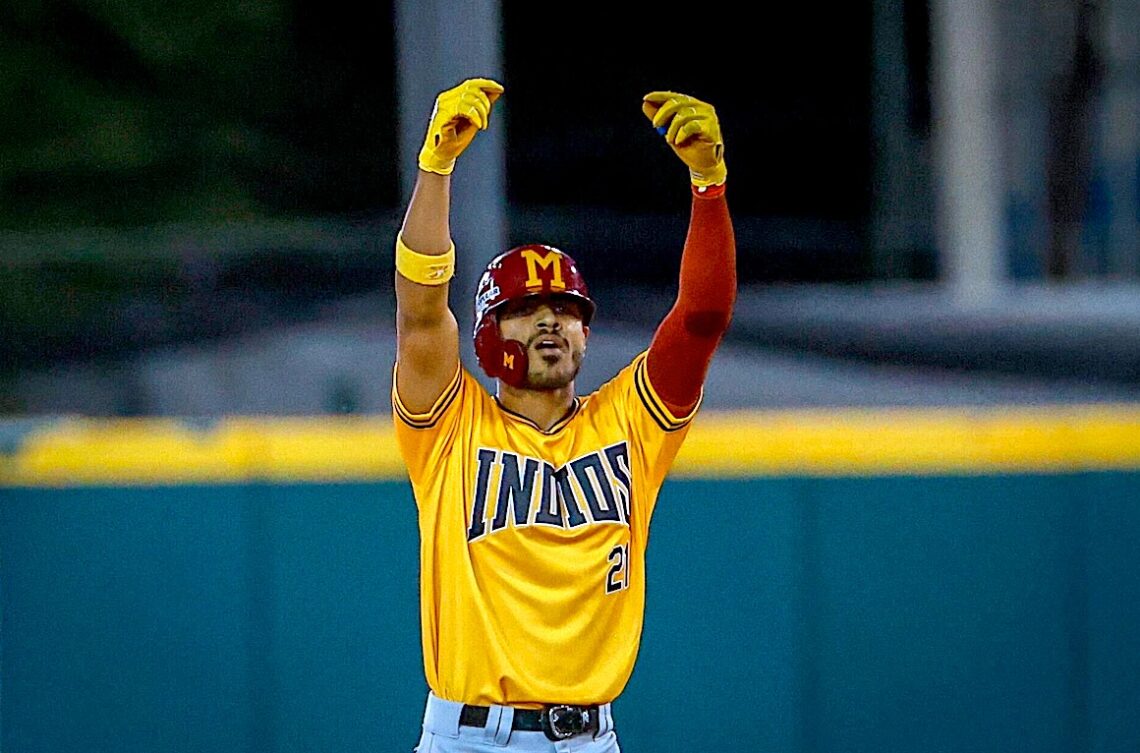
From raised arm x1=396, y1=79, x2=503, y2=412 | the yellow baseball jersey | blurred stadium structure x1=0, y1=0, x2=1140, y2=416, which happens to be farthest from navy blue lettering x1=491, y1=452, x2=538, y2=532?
blurred stadium structure x1=0, y1=0, x2=1140, y2=416

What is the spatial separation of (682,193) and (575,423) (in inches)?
259

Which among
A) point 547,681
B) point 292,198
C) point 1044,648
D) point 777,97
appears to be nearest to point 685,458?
point 1044,648

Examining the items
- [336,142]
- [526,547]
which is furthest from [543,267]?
[336,142]

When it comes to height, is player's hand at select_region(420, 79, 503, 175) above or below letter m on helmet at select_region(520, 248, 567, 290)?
above

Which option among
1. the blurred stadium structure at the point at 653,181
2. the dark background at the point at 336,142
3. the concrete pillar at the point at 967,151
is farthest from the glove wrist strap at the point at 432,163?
the concrete pillar at the point at 967,151

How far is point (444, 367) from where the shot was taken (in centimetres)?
294

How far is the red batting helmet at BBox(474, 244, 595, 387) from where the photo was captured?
9.78ft

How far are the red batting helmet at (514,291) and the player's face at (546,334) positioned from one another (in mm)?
18

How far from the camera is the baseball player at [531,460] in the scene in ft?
9.44

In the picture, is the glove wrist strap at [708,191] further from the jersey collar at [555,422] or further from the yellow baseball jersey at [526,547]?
the jersey collar at [555,422]

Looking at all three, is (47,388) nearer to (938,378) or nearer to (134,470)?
(134,470)

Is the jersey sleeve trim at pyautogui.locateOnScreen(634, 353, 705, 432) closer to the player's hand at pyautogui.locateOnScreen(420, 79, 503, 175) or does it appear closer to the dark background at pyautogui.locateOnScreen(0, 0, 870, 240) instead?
the player's hand at pyautogui.locateOnScreen(420, 79, 503, 175)

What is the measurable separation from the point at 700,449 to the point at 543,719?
Answer: 144cm

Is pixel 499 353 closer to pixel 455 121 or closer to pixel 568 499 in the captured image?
pixel 568 499
